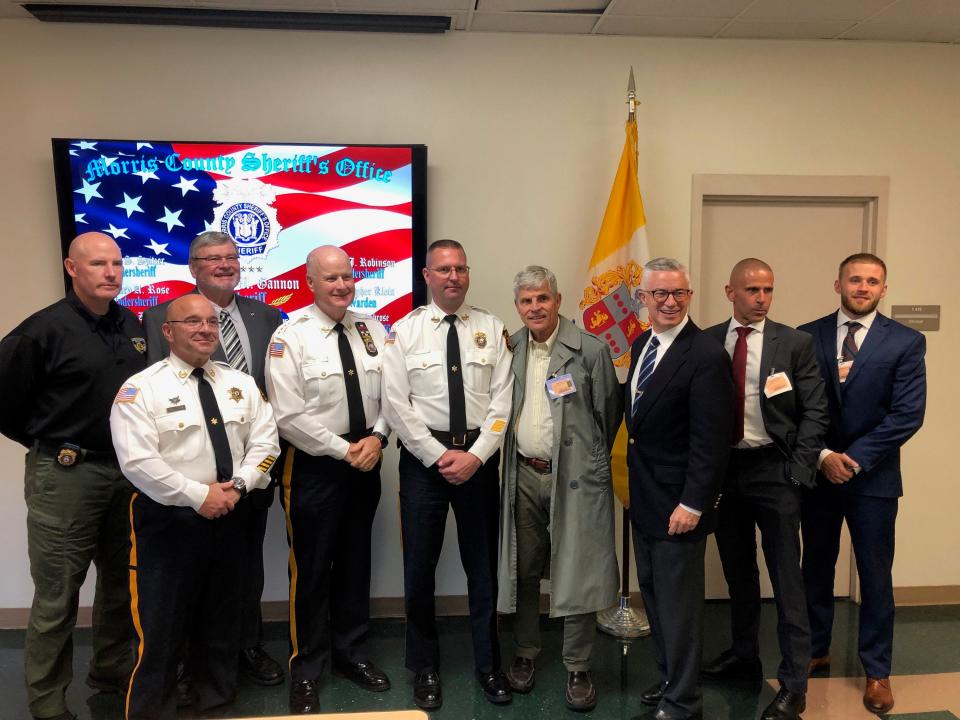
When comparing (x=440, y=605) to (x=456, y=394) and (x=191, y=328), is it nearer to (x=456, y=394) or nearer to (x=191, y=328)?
(x=456, y=394)

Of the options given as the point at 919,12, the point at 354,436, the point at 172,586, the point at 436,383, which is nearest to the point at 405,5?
the point at 436,383

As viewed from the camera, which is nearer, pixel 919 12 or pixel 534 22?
pixel 919 12

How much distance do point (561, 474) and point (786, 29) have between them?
8.52ft

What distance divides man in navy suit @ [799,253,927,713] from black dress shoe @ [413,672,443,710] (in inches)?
66.6

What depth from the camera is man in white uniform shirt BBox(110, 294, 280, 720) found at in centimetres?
224

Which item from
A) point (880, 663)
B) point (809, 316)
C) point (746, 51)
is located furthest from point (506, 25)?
point (880, 663)

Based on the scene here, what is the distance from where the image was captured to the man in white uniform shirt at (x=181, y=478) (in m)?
2.24

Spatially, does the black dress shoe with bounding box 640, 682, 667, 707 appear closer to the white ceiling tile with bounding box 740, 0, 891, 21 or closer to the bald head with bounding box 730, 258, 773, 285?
the bald head with bounding box 730, 258, 773, 285

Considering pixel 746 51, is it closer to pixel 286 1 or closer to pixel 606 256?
pixel 606 256

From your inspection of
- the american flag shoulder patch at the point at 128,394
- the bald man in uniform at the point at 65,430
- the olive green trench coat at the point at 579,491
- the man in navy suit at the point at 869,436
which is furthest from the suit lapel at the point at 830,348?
the bald man in uniform at the point at 65,430

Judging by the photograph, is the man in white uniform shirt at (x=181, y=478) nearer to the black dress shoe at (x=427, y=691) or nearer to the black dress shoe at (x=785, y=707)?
the black dress shoe at (x=427, y=691)

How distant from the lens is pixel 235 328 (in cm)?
281

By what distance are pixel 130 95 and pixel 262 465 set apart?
2.18m

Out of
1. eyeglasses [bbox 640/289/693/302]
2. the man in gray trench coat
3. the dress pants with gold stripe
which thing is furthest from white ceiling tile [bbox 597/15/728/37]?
the dress pants with gold stripe
